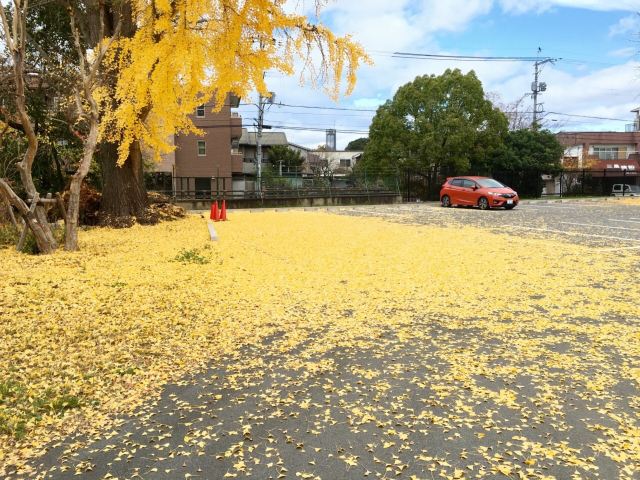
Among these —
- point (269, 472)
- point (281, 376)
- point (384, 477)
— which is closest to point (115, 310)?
point (281, 376)

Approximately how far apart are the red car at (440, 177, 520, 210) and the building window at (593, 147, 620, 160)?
37171 millimetres

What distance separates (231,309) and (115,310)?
1075mm

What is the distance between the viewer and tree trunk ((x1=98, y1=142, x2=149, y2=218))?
1206 cm

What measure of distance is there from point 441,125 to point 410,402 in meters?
23.4

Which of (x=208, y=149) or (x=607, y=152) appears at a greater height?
(x=607, y=152)

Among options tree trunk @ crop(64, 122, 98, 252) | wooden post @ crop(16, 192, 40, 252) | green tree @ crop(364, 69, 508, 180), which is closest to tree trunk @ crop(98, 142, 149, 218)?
tree trunk @ crop(64, 122, 98, 252)

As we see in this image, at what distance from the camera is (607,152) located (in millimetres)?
49812

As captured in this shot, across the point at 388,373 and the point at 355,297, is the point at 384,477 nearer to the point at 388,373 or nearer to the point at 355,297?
the point at 388,373

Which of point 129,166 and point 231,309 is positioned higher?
point 129,166

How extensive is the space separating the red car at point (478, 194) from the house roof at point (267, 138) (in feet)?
102

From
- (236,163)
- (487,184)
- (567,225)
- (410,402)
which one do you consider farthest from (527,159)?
(410,402)

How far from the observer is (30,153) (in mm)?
7352

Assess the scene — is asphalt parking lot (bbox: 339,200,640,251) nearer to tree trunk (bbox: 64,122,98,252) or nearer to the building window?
tree trunk (bbox: 64,122,98,252)

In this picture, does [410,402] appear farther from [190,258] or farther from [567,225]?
[567,225]
